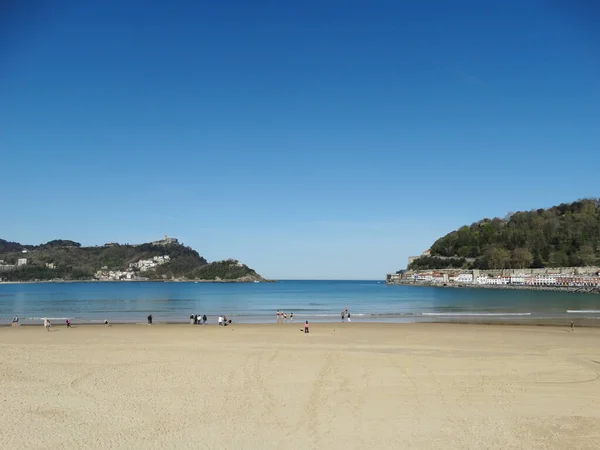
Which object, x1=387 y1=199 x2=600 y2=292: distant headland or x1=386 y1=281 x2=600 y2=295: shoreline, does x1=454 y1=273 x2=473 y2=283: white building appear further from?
x1=386 y1=281 x2=600 y2=295: shoreline

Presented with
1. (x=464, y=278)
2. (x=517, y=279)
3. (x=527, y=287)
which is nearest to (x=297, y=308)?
(x=527, y=287)

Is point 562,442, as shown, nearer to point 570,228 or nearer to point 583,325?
point 583,325

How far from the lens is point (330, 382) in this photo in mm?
14398

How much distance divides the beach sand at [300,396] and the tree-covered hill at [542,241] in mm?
136842

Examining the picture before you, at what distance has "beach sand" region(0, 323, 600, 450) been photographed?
9648 mm

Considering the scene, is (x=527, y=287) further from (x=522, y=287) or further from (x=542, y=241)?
(x=542, y=241)

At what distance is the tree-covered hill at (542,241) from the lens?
141 m

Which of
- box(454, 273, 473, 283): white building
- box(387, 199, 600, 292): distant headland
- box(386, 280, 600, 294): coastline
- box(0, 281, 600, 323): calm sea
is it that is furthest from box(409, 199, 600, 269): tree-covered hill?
box(0, 281, 600, 323): calm sea

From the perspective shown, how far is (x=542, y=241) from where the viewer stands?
154750 millimetres

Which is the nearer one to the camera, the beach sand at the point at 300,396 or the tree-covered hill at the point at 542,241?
the beach sand at the point at 300,396

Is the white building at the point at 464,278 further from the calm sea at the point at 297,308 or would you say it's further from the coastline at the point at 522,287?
the calm sea at the point at 297,308

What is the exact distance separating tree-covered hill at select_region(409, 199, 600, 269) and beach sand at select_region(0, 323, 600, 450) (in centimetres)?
13684

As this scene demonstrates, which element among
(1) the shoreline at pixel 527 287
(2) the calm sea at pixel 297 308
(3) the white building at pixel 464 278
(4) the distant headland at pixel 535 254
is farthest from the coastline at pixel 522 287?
(2) the calm sea at pixel 297 308

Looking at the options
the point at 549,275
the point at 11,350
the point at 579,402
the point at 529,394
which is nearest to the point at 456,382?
the point at 529,394
